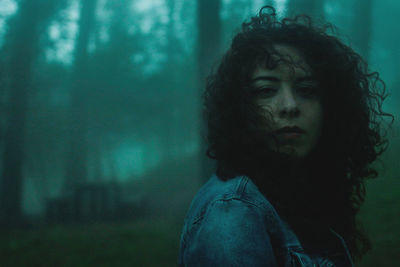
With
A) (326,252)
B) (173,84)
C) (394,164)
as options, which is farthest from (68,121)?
(394,164)

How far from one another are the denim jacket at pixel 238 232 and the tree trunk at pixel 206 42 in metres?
1.90

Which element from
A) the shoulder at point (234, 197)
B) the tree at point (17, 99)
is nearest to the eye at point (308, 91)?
the shoulder at point (234, 197)

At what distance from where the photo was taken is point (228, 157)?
982mm

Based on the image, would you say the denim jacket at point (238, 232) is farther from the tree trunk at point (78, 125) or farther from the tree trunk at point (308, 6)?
the tree trunk at point (308, 6)

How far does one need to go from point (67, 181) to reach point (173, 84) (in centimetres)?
118

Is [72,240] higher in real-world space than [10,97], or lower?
lower

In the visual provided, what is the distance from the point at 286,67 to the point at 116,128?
6.10ft

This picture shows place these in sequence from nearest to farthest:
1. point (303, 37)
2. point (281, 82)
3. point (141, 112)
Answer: point (281, 82), point (303, 37), point (141, 112)

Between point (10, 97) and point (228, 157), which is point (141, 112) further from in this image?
point (228, 157)

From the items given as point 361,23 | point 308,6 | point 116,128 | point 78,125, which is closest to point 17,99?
point 78,125

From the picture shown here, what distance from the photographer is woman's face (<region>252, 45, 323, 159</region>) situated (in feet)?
3.11

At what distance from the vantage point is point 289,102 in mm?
949

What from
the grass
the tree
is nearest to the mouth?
the grass

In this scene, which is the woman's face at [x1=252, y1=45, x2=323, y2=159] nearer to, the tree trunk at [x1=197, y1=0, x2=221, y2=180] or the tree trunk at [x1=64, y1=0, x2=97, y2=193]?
the tree trunk at [x1=197, y1=0, x2=221, y2=180]
